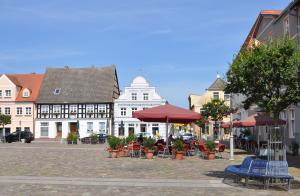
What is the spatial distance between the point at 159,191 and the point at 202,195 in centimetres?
123

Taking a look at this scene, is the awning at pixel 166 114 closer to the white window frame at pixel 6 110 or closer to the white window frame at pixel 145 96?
the white window frame at pixel 145 96

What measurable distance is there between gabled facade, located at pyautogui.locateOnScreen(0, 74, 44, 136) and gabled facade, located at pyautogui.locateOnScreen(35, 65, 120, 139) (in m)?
1.38

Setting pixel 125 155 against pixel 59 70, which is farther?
pixel 59 70

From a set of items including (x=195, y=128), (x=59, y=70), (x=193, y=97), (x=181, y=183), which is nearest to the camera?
(x=181, y=183)

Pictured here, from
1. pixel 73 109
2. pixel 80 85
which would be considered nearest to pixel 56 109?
pixel 73 109

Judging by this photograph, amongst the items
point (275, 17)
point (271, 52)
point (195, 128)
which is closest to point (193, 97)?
point (195, 128)

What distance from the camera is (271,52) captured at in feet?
48.8

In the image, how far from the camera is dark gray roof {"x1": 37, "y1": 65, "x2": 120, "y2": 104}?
77.7m

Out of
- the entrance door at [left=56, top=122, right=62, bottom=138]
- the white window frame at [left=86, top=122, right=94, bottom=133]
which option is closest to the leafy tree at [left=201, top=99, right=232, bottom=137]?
the white window frame at [left=86, top=122, right=94, bottom=133]

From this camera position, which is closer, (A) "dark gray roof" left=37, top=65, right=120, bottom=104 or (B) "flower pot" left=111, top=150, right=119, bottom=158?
(B) "flower pot" left=111, top=150, right=119, bottom=158

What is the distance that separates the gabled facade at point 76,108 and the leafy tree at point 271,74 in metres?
61.5

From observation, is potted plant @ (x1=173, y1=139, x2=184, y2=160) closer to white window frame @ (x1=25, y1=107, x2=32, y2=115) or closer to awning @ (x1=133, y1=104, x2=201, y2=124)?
awning @ (x1=133, y1=104, x2=201, y2=124)

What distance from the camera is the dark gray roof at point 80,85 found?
77.7 meters

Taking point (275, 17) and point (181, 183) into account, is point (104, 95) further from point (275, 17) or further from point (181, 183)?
point (181, 183)
